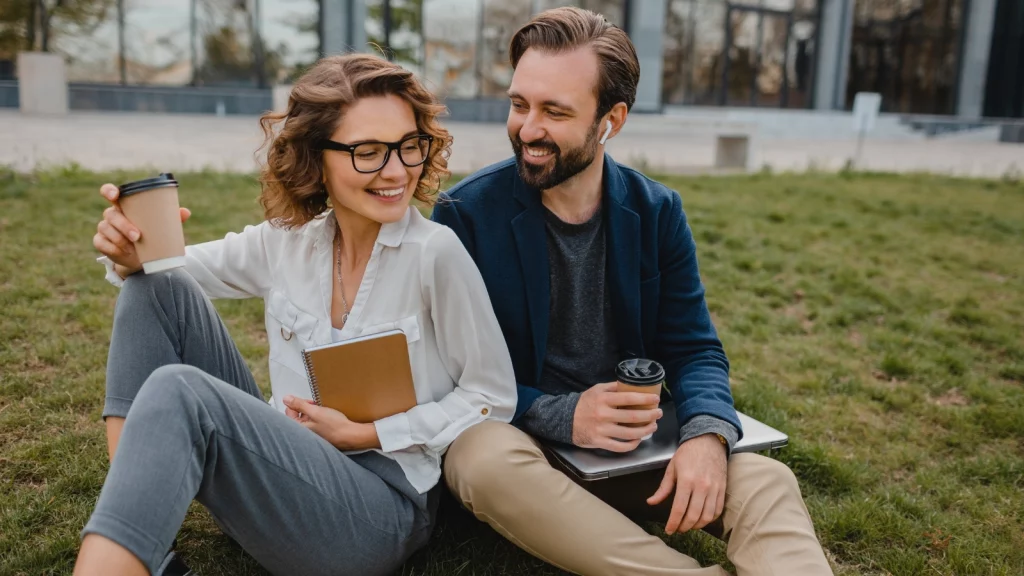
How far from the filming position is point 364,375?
2.12 m

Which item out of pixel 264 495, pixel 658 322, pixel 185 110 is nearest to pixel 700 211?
pixel 658 322

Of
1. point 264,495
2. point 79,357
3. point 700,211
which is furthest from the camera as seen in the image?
point 700,211

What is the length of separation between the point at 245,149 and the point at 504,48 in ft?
37.0

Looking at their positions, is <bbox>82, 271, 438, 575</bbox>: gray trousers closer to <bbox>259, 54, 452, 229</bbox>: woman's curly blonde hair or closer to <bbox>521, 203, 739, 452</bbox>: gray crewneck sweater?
<bbox>259, 54, 452, 229</bbox>: woman's curly blonde hair

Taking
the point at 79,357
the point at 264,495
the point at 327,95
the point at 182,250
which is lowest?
the point at 79,357

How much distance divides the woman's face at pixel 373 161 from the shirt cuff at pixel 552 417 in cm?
68

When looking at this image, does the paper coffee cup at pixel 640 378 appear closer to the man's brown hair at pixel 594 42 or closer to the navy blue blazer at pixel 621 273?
the navy blue blazer at pixel 621 273

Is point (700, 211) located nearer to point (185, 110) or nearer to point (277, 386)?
point (277, 386)

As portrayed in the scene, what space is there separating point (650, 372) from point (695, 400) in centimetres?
32

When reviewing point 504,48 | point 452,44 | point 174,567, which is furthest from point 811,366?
point 504,48

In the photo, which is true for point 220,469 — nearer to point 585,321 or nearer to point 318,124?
point 318,124

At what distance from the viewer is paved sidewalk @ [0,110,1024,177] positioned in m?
9.41

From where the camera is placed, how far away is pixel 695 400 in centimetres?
240

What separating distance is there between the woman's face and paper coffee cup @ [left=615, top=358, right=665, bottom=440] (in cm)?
73
